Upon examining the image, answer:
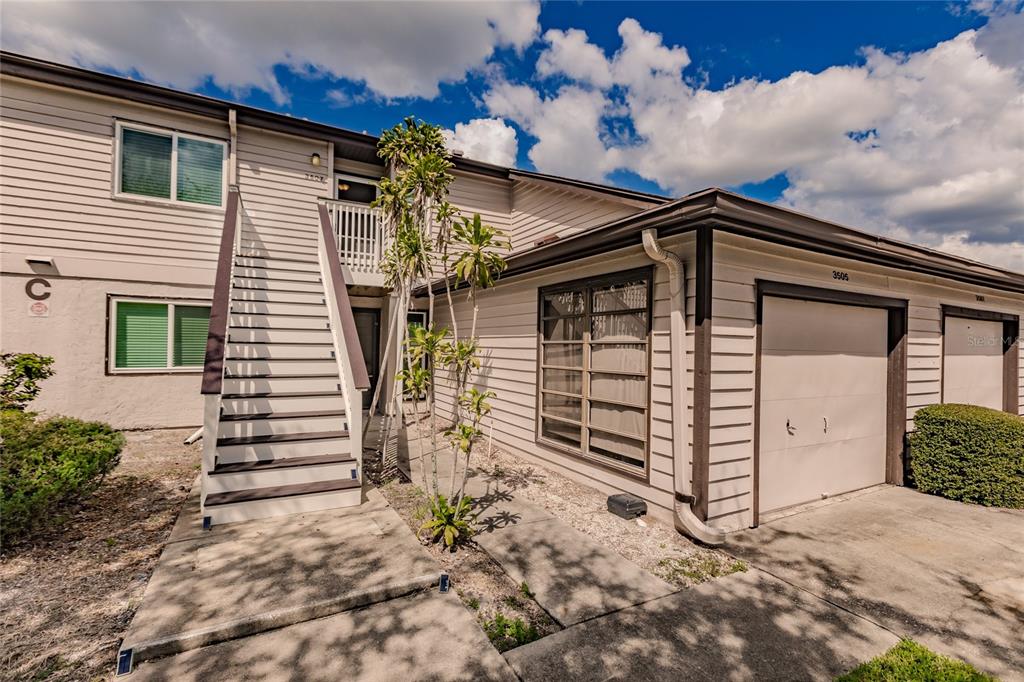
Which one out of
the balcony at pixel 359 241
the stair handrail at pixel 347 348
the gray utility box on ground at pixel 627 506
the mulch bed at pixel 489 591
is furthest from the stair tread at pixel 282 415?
the balcony at pixel 359 241

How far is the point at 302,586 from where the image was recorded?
2.80 meters

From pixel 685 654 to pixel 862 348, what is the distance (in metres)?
4.62

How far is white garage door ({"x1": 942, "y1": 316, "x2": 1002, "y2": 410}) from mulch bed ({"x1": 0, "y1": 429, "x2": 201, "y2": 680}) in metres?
9.11

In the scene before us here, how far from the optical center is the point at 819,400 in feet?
15.5

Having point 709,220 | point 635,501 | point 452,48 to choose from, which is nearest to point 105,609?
point 635,501

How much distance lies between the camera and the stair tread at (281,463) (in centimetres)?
402

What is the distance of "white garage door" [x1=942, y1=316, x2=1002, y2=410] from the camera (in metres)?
6.08

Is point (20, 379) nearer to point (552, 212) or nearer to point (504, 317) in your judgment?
point (504, 317)

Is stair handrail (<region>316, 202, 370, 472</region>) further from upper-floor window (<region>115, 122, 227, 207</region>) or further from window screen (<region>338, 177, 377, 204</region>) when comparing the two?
window screen (<region>338, 177, 377, 204</region>)

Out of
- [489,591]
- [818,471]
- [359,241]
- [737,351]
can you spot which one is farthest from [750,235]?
[359,241]

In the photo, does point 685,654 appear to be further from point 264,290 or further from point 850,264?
point 264,290

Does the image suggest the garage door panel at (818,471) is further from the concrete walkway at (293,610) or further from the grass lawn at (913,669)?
the concrete walkway at (293,610)

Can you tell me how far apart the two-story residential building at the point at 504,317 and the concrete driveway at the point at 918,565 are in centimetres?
40

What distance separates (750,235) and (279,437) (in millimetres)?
4973
